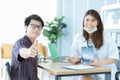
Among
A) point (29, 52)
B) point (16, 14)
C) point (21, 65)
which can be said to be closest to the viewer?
point (29, 52)

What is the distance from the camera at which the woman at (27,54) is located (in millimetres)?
1749

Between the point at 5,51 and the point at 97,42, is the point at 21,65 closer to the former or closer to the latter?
the point at 97,42

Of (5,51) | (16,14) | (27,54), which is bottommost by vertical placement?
(5,51)

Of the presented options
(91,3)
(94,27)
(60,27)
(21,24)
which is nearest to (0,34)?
(21,24)

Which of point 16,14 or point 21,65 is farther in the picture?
point 16,14

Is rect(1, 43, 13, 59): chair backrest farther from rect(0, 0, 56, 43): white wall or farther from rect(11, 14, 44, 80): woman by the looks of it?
rect(11, 14, 44, 80): woman

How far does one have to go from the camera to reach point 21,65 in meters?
1.88

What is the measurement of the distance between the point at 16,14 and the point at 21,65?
14.0 feet

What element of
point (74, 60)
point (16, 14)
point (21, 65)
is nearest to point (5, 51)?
point (16, 14)

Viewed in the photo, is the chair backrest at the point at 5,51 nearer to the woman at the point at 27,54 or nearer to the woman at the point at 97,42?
the woman at the point at 97,42

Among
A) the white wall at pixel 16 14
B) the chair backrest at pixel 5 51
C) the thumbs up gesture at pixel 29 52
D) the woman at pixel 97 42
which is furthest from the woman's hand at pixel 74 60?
the white wall at pixel 16 14

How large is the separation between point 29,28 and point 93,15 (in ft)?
2.31

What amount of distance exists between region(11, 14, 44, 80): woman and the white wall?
3.89 metres

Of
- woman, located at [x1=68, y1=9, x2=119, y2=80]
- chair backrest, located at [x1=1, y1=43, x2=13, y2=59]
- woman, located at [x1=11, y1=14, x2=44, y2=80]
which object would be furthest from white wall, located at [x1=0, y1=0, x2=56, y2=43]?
woman, located at [x1=11, y1=14, x2=44, y2=80]
